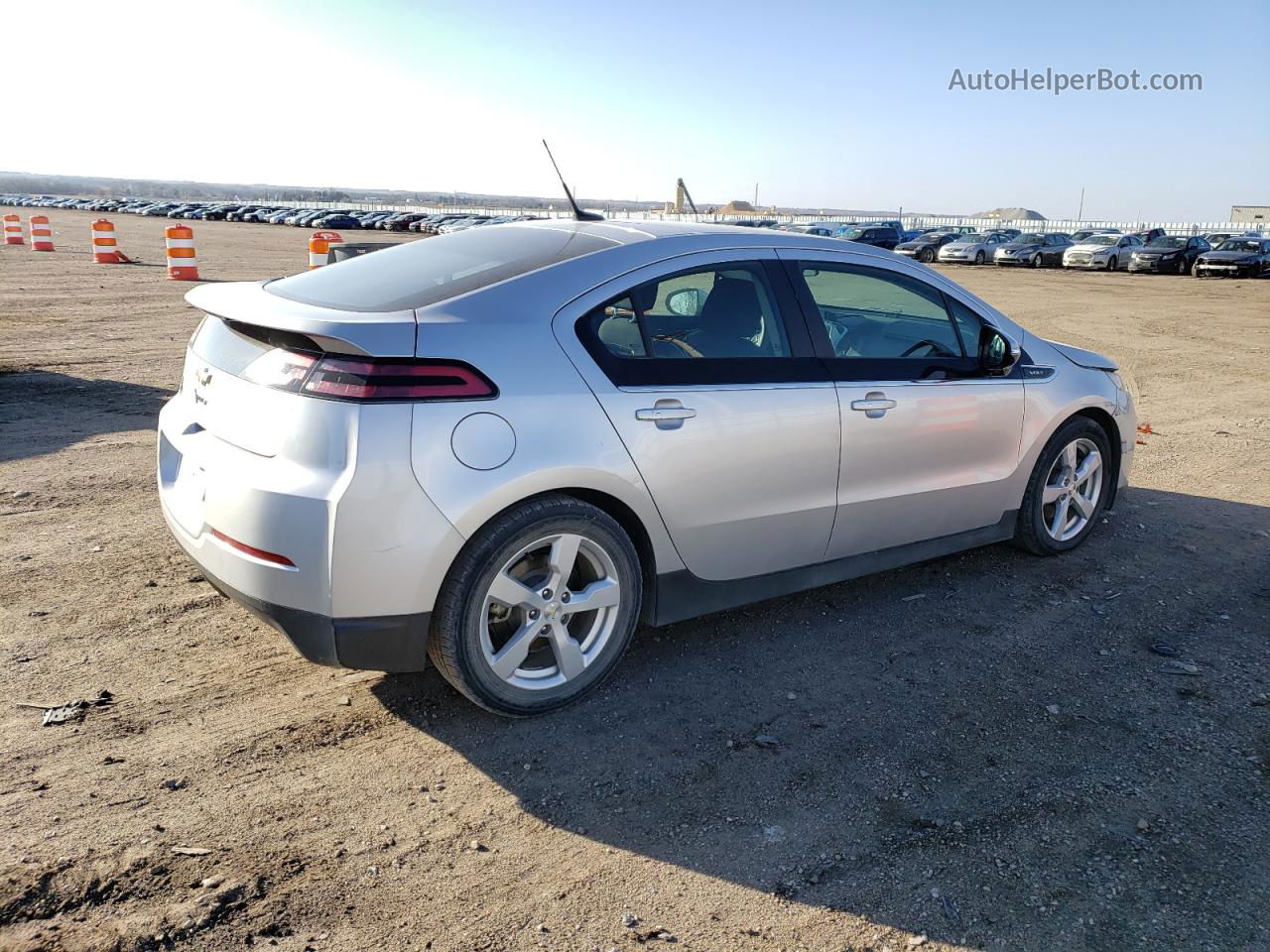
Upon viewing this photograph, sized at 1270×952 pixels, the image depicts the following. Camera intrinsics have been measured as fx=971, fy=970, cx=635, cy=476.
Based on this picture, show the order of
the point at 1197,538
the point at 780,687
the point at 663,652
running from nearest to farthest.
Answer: the point at 780,687
the point at 663,652
the point at 1197,538

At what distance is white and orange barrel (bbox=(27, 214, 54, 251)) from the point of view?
88.4 ft

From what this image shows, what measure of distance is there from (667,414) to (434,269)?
3.61 ft

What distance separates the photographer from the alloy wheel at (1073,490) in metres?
5.23

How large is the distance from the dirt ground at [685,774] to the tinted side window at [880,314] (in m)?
1.22

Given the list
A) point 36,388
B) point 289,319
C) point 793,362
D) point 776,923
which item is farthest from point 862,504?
point 36,388

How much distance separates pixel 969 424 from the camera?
4.59 metres

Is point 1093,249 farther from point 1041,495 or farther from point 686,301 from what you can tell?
point 686,301

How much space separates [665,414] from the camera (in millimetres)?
3547

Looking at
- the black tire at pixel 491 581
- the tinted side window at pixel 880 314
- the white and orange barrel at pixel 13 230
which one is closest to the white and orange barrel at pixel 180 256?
the white and orange barrel at pixel 13 230

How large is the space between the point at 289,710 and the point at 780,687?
6.07 feet

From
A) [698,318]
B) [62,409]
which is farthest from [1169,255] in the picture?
[698,318]

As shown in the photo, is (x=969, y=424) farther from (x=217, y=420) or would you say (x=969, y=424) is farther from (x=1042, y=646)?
(x=217, y=420)

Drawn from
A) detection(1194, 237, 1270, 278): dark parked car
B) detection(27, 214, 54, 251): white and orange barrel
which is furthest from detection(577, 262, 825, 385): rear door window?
detection(1194, 237, 1270, 278): dark parked car

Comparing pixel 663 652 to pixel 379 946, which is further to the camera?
pixel 663 652
